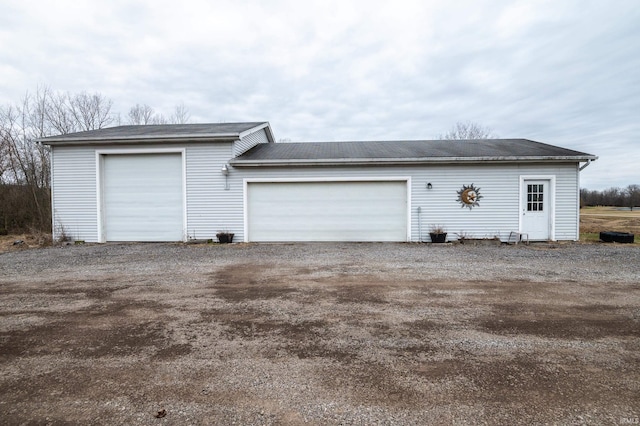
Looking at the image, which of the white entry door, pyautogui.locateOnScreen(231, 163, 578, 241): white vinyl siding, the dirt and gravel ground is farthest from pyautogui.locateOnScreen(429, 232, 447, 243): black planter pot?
the dirt and gravel ground

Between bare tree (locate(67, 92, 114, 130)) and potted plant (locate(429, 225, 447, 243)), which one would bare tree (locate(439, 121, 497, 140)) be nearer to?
potted plant (locate(429, 225, 447, 243))

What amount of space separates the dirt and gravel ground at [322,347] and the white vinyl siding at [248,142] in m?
5.56

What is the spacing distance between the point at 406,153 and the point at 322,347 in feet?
29.5

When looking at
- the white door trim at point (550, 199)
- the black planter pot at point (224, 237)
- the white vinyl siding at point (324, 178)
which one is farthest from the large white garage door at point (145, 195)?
the white door trim at point (550, 199)

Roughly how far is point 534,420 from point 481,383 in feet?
1.38

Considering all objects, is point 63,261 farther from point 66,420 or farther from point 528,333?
point 528,333

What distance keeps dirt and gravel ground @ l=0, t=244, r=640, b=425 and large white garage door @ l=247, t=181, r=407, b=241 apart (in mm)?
4349

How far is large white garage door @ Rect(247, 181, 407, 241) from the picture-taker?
408 inches

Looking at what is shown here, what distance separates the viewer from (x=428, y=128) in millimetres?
27594

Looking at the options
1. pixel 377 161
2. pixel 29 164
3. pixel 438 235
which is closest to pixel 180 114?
pixel 29 164

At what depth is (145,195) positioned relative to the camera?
10.4 m

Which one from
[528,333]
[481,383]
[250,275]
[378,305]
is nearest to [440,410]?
[481,383]

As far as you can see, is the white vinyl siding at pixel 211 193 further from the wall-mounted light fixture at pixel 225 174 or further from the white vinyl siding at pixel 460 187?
the white vinyl siding at pixel 460 187

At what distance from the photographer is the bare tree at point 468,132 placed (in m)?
28.1
